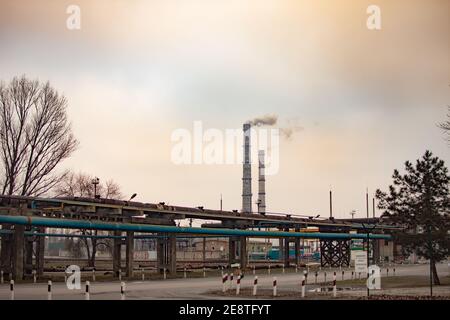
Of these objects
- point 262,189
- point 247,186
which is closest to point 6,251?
point 247,186

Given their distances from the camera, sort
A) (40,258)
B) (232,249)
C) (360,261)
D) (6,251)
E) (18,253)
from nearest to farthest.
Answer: (360,261)
(18,253)
(6,251)
(40,258)
(232,249)

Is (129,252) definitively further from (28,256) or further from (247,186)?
(247,186)

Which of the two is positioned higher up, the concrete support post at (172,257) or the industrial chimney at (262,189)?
the industrial chimney at (262,189)

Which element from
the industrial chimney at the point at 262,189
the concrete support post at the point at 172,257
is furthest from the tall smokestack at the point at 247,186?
the concrete support post at the point at 172,257

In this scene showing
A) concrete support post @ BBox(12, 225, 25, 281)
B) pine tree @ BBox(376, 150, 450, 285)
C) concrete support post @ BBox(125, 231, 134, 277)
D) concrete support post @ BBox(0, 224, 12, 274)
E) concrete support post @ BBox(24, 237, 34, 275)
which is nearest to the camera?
pine tree @ BBox(376, 150, 450, 285)

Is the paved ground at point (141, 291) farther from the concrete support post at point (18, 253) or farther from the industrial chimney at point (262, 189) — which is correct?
the industrial chimney at point (262, 189)

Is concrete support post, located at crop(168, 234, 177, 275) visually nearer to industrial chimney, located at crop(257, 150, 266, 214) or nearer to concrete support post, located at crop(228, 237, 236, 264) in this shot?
concrete support post, located at crop(228, 237, 236, 264)

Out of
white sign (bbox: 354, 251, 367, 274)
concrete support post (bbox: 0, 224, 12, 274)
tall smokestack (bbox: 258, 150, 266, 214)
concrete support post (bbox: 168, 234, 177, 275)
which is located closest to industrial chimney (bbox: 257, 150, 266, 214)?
tall smokestack (bbox: 258, 150, 266, 214)

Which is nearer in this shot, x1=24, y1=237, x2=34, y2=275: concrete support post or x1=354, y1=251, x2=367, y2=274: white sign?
x1=354, y1=251, x2=367, y2=274: white sign

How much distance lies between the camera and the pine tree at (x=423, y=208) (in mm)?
30734

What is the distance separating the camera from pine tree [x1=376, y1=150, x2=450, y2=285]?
30.7 metres

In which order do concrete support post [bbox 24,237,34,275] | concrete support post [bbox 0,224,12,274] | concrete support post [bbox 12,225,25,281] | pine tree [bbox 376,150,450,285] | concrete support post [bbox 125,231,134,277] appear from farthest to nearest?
concrete support post [bbox 125,231,134,277], concrete support post [bbox 24,237,34,275], concrete support post [bbox 0,224,12,274], concrete support post [bbox 12,225,25,281], pine tree [bbox 376,150,450,285]

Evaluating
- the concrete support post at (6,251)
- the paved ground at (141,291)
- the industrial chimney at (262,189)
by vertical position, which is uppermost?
the industrial chimney at (262,189)

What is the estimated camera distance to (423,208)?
31.4m
